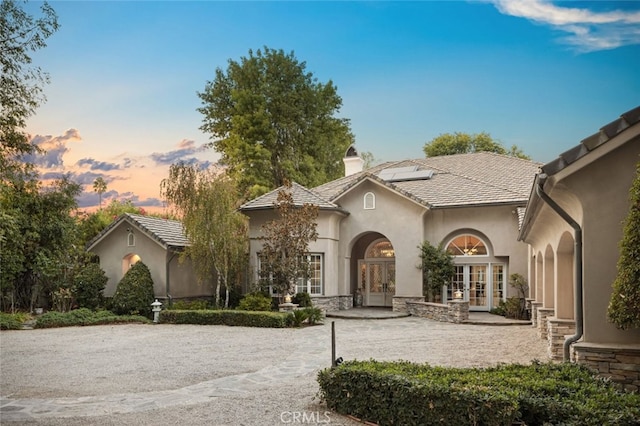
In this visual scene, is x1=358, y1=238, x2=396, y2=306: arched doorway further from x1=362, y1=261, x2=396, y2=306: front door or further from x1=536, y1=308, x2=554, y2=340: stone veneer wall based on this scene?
x1=536, y1=308, x2=554, y2=340: stone veneer wall

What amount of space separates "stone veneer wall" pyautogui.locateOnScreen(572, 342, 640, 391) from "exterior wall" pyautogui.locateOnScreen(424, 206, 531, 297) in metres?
13.8

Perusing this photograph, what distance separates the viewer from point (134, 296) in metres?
20.3

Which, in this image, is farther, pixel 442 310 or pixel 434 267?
pixel 434 267

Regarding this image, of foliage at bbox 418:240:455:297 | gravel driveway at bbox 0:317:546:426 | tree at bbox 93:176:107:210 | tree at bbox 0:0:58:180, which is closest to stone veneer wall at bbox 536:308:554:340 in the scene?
gravel driveway at bbox 0:317:546:426

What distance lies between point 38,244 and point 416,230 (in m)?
15.7

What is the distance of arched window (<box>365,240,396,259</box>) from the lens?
80.1ft

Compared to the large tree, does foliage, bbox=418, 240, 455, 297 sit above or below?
below

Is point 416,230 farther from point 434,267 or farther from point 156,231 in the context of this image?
point 156,231

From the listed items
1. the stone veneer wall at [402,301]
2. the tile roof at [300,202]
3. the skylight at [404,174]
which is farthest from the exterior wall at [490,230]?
the tile roof at [300,202]

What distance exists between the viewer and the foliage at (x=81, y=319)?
18.3m

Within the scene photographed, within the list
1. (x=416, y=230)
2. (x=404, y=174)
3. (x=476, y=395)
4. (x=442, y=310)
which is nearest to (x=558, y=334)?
(x=476, y=395)

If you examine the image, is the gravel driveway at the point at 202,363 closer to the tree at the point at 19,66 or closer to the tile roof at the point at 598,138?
the tile roof at the point at 598,138

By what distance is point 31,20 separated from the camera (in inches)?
373

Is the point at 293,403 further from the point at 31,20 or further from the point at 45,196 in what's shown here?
the point at 45,196
